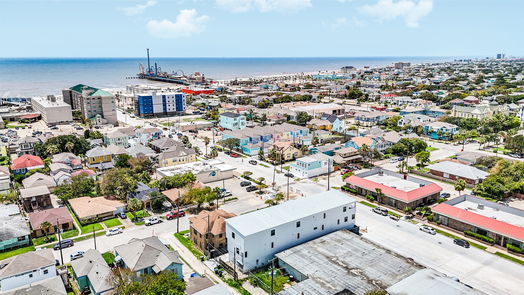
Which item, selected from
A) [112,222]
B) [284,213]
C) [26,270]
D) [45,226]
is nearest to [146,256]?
[26,270]

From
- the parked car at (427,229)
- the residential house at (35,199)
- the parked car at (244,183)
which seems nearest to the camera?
the parked car at (427,229)

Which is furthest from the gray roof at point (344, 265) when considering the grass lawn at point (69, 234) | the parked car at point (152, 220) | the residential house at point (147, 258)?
the grass lawn at point (69, 234)

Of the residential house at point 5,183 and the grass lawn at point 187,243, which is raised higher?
the residential house at point 5,183

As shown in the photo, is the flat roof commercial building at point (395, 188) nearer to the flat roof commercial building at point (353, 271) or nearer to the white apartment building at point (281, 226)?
the white apartment building at point (281, 226)

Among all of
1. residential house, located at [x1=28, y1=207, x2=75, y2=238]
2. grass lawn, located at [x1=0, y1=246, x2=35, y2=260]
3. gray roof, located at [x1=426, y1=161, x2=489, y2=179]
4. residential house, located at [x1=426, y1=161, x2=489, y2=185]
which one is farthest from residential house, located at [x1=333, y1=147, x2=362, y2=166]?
grass lawn, located at [x1=0, y1=246, x2=35, y2=260]

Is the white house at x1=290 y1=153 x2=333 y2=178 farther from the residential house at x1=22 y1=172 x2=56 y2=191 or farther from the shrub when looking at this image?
the residential house at x1=22 y1=172 x2=56 y2=191

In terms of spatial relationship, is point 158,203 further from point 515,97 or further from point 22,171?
point 515,97
